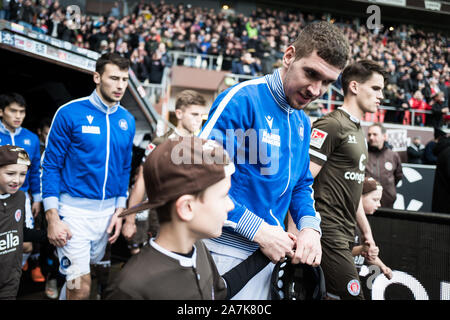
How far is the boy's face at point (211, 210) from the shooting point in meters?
1.14

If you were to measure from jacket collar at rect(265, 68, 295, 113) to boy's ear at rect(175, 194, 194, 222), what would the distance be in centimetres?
70

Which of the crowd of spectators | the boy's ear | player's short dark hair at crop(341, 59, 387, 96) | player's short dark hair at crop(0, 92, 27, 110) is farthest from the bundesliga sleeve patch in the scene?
the crowd of spectators

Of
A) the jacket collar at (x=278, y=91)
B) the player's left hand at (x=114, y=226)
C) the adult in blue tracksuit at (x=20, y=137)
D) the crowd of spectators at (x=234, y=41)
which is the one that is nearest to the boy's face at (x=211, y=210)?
the jacket collar at (x=278, y=91)

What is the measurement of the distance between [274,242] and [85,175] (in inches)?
75.8

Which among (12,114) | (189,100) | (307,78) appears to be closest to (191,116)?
(189,100)

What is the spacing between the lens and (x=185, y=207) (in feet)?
3.67

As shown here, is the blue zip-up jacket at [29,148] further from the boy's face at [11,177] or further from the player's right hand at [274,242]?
the player's right hand at [274,242]

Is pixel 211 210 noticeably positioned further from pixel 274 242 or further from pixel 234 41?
pixel 234 41

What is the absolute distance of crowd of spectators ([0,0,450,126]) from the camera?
1178cm

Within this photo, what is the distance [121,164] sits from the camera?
9.91 feet

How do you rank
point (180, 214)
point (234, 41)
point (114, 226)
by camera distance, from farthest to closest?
1. point (234, 41)
2. point (114, 226)
3. point (180, 214)

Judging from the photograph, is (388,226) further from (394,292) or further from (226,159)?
(226,159)
